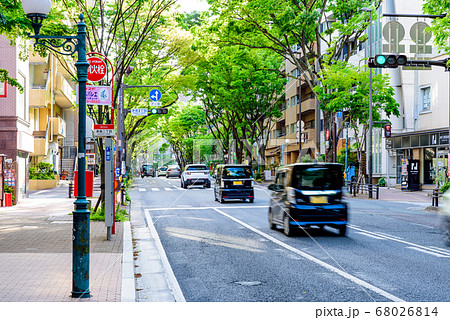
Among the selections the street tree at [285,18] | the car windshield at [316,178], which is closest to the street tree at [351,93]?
the street tree at [285,18]

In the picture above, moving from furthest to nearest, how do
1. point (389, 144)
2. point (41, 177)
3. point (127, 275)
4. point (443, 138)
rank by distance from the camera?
point (389, 144) → point (41, 177) → point (443, 138) → point (127, 275)

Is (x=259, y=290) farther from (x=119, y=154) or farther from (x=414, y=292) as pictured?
(x=119, y=154)

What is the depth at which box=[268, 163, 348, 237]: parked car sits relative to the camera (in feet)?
45.2

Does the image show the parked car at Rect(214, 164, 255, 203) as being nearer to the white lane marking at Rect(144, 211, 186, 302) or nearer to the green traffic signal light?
the green traffic signal light

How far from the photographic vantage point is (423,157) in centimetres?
4122

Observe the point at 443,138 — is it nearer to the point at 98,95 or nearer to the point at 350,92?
the point at 350,92

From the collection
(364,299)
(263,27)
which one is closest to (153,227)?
(364,299)

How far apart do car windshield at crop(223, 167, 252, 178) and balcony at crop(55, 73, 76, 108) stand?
91.4 ft

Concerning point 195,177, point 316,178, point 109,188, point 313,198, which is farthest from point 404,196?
point 109,188

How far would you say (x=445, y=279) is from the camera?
27.8 ft

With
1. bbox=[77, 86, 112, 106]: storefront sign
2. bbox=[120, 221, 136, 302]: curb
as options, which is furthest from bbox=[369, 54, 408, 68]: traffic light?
bbox=[120, 221, 136, 302]: curb

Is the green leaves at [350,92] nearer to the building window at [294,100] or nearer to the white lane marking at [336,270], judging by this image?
the white lane marking at [336,270]

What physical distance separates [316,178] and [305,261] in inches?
159

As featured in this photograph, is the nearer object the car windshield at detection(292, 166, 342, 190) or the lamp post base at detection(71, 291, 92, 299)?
the lamp post base at detection(71, 291, 92, 299)
